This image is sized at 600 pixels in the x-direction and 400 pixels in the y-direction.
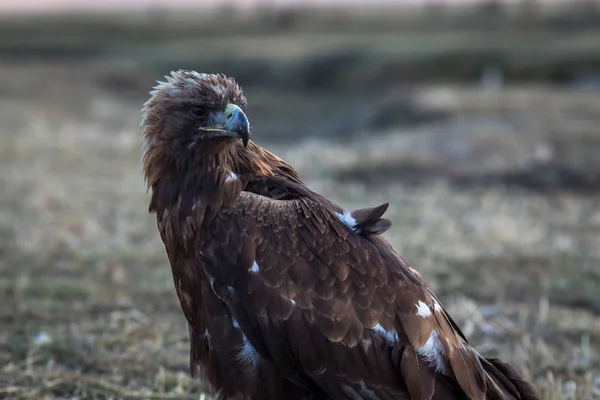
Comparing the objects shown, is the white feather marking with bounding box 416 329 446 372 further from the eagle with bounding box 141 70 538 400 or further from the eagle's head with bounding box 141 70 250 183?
→ the eagle's head with bounding box 141 70 250 183

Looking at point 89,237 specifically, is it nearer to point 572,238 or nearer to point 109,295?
point 109,295

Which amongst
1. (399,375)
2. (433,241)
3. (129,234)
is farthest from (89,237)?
(399,375)

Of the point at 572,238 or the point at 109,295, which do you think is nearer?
the point at 109,295

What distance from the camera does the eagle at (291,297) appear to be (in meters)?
3.91

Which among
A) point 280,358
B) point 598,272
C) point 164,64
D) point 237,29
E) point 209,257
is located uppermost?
point 237,29

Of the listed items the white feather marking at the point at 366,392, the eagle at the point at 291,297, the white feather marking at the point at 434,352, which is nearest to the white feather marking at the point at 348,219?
the eagle at the point at 291,297

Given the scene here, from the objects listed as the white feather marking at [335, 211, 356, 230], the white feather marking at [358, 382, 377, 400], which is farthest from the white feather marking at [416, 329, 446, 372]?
the white feather marking at [335, 211, 356, 230]

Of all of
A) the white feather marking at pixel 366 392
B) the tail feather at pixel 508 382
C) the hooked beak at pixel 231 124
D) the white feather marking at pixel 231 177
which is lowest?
the tail feather at pixel 508 382

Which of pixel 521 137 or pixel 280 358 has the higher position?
pixel 521 137

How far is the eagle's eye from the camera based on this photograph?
422 cm

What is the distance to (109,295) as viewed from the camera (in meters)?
7.63

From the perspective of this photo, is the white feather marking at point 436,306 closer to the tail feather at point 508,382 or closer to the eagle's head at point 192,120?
the tail feather at point 508,382

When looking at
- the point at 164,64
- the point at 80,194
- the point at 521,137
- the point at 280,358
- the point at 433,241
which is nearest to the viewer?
the point at 280,358

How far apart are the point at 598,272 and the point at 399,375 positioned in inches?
214
